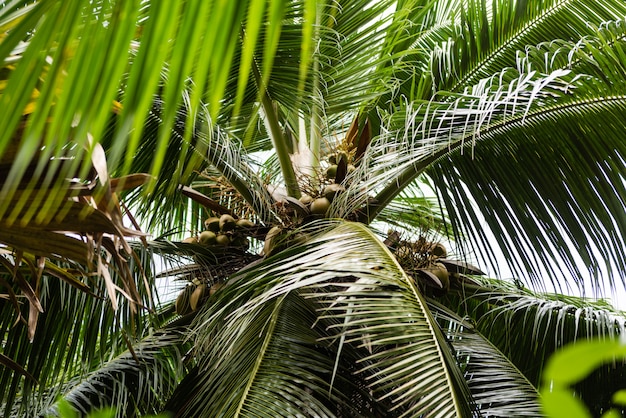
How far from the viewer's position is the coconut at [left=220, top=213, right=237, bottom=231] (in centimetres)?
277

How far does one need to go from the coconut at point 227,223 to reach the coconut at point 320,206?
0.34m

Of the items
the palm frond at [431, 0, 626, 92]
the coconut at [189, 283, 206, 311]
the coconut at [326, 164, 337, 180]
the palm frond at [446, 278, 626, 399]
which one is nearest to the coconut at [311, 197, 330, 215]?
the coconut at [326, 164, 337, 180]

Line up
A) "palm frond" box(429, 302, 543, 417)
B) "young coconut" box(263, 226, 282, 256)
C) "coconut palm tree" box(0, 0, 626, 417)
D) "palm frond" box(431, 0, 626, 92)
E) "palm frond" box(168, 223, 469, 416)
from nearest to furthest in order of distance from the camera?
"palm frond" box(168, 223, 469, 416) → "coconut palm tree" box(0, 0, 626, 417) → "palm frond" box(429, 302, 543, 417) → "young coconut" box(263, 226, 282, 256) → "palm frond" box(431, 0, 626, 92)

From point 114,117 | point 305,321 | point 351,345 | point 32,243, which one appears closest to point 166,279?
point 114,117

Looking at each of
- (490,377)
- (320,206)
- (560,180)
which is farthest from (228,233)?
(560,180)

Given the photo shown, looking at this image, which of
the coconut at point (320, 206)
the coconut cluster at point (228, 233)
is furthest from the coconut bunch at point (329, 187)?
the coconut cluster at point (228, 233)

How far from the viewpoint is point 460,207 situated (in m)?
2.70

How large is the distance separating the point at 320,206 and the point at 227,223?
386 millimetres

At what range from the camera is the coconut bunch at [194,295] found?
105 inches

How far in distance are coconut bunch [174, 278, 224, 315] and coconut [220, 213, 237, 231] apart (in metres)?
0.21

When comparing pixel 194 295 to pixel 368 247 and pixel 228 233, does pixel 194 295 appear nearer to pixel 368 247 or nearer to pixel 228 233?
pixel 228 233

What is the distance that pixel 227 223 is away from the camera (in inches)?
109

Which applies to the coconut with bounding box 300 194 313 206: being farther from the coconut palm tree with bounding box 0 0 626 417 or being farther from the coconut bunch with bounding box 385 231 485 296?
the coconut bunch with bounding box 385 231 485 296

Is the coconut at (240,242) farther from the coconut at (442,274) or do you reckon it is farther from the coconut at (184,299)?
the coconut at (442,274)
